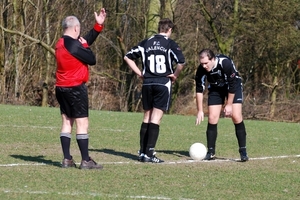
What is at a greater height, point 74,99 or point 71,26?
point 71,26

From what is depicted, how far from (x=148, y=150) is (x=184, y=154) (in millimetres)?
1562

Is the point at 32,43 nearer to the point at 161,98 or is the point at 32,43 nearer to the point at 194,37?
the point at 194,37

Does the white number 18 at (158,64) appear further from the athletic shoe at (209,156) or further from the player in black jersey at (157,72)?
the athletic shoe at (209,156)

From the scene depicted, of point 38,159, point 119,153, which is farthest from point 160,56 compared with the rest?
point 38,159

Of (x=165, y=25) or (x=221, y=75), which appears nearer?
(x=165, y=25)

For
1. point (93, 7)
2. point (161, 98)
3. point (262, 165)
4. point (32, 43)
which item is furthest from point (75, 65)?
point (93, 7)

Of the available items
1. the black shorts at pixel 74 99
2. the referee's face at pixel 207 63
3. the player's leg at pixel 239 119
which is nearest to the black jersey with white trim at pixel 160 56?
Result: the referee's face at pixel 207 63

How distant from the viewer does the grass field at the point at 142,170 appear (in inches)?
283

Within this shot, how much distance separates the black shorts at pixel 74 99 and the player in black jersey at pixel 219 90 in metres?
2.10

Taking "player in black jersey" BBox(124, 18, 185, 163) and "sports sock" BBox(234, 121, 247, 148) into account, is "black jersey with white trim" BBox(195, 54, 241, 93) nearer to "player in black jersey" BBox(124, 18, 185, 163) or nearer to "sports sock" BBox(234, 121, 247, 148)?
"player in black jersey" BBox(124, 18, 185, 163)

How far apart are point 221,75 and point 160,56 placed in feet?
3.35

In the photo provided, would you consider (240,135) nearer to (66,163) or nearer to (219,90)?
(219,90)

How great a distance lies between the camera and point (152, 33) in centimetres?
3003

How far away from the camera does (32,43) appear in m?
29.7
